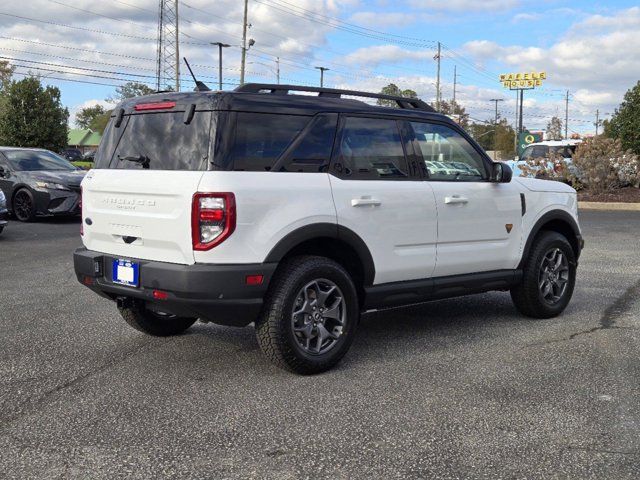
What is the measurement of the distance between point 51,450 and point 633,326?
4.93m

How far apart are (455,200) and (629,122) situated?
20.8 metres

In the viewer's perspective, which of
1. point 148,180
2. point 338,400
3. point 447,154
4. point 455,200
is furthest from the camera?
point 447,154

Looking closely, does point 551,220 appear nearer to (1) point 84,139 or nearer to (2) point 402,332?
(2) point 402,332

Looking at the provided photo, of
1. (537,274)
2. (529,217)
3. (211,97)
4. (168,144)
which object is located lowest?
(537,274)

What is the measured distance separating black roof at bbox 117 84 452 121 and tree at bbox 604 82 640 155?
20419 mm

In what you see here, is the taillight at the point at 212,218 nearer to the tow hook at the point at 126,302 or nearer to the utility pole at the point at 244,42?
the tow hook at the point at 126,302

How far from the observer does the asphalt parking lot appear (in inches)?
138

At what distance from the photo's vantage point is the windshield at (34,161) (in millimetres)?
15672

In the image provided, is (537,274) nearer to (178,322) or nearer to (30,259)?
(178,322)

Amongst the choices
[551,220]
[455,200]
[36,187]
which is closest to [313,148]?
[455,200]

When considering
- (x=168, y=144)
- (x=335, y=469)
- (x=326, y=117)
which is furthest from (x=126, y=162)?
(x=335, y=469)

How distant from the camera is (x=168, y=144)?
4828mm

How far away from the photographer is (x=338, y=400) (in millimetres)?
4410

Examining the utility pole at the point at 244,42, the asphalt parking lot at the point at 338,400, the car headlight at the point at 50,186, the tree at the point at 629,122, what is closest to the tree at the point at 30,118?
the utility pole at the point at 244,42
